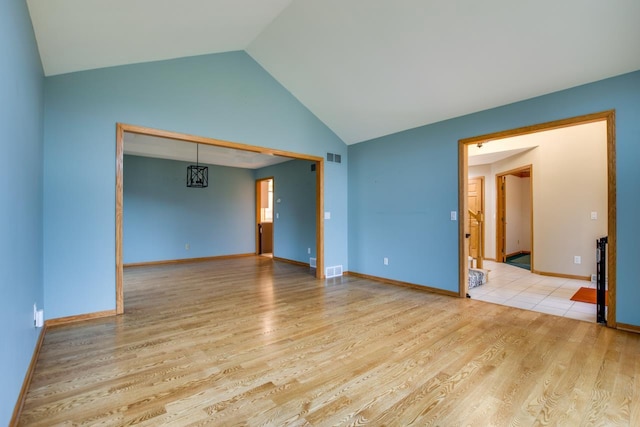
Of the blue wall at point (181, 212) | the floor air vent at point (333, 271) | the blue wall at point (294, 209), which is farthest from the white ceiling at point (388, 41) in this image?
the blue wall at point (181, 212)

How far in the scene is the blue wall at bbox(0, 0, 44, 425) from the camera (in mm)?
1360

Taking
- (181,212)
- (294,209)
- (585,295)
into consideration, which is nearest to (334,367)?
(585,295)

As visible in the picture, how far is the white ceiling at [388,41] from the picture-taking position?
2441 millimetres

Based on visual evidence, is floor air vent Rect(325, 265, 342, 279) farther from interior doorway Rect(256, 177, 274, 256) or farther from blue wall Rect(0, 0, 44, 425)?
blue wall Rect(0, 0, 44, 425)

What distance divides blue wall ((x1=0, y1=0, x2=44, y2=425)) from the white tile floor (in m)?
4.45

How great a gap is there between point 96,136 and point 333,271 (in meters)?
3.93

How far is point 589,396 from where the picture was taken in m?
1.76

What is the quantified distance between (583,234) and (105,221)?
717 cm

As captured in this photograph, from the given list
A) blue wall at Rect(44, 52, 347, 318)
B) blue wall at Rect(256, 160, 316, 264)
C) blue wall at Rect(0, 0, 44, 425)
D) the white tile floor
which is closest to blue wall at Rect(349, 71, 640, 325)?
the white tile floor

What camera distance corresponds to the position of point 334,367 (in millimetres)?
2090

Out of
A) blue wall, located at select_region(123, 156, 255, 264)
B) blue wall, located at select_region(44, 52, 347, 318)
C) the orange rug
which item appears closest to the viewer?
blue wall, located at select_region(44, 52, 347, 318)

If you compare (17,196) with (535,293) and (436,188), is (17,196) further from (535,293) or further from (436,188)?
(535,293)

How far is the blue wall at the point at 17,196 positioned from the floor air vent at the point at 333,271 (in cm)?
375

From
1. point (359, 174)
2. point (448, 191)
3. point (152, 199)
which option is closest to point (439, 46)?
point (448, 191)
